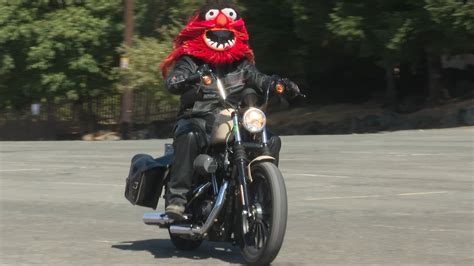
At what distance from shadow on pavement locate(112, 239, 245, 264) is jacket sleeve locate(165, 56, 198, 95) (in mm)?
1280

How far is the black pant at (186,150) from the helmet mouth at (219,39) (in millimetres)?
559

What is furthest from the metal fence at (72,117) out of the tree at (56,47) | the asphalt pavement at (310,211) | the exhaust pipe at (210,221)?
the exhaust pipe at (210,221)

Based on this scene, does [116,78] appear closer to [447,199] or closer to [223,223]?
[447,199]

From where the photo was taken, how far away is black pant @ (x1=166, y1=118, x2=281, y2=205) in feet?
22.7

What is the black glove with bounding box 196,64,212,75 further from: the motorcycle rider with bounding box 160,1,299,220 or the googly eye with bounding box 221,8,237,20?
the googly eye with bounding box 221,8,237,20

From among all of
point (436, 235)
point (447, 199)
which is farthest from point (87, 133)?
point (436, 235)

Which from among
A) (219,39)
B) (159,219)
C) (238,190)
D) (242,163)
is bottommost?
(159,219)

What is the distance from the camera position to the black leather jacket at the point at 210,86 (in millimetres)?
6895

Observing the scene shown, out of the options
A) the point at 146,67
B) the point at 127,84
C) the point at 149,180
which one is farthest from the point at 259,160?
the point at 127,84

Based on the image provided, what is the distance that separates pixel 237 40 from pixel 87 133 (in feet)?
111

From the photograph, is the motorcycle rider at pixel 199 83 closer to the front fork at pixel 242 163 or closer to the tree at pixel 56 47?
the front fork at pixel 242 163

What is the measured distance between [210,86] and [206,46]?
1.08 feet

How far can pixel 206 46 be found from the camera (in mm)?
7133

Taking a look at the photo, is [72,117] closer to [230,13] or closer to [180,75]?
[230,13]
